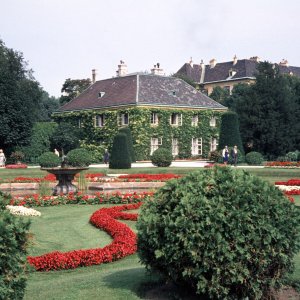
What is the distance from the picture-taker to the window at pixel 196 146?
5138 centimetres

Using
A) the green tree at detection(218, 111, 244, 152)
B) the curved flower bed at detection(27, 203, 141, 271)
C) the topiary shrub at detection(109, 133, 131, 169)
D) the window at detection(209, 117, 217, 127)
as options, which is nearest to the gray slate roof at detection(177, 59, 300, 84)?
the window at detection(209, 117, 217, 127)

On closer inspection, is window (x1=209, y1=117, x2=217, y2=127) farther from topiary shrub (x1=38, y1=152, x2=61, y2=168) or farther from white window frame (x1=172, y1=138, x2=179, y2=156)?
topiary shrub (x1=38, y1=152, x2=61, y2=168)

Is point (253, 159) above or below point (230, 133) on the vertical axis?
below

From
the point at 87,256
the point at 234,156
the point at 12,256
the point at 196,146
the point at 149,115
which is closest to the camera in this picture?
the point at 12,256

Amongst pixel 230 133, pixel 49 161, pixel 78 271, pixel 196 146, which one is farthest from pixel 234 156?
pixel 78 271

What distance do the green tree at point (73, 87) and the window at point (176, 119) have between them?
2942 cm

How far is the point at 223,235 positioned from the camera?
19.6ft

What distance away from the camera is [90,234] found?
39.1 ft

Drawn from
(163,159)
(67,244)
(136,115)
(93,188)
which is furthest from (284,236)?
(136,115)

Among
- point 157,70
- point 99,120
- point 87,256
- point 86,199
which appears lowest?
point 87,256

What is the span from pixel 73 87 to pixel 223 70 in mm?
27328

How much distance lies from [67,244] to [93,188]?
8.47 meters

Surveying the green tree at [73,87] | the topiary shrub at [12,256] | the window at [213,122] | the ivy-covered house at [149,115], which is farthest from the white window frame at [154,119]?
the topiary shrub at [12,256]

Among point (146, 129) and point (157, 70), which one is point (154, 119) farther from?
point (157, 70)
